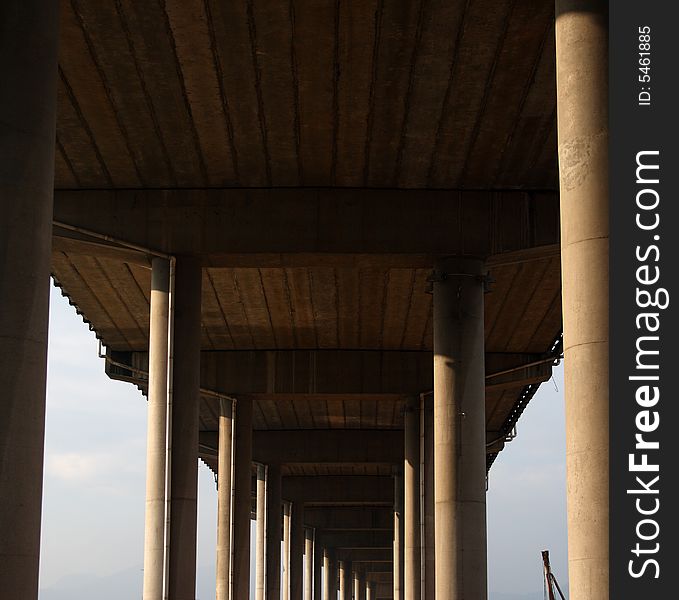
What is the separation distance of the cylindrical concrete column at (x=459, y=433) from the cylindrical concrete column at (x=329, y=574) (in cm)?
7207

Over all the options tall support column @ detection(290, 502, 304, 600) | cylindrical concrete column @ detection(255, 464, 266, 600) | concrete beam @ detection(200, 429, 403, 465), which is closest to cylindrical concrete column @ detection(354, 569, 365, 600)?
tall support column @ detection(290, 502, 304, 600)

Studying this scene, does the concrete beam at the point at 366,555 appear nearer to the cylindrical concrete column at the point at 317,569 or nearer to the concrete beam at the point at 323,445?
the cylindrical concrete column at the point at 317,569

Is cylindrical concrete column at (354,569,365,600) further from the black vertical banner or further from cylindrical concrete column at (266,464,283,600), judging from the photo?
the black vertical banner

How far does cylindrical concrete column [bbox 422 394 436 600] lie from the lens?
47062mm

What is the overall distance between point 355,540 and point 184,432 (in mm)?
70200

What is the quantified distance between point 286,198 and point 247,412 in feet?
62.7

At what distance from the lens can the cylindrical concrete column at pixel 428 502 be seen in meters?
47.1

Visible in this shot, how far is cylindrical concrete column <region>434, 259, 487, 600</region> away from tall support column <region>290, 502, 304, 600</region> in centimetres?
4520

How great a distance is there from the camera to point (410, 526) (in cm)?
5228

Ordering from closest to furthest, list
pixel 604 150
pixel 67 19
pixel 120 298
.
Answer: pixel 604 150
pixel 67 19
pixel 120 298

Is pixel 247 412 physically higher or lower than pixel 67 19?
lower

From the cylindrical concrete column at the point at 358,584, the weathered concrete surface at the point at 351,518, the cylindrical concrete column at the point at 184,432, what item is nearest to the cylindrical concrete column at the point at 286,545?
the weathered concrete surface at the point at 351,518

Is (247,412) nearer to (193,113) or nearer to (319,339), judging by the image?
(319,339)

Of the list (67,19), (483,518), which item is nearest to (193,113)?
(67,19)
